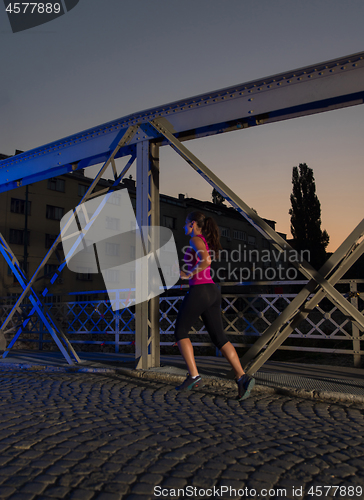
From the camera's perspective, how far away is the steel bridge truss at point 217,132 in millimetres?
5773

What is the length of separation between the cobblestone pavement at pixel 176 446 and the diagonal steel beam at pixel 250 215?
1.16 metres

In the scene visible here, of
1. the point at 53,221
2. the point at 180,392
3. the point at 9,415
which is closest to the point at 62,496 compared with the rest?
the point at 9,415

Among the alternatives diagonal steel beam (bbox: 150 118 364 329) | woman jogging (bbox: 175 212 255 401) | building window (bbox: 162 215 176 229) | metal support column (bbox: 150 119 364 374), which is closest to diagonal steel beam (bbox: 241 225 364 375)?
metal support column (bbox: 150 119 364 374)

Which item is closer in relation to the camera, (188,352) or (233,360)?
(233,360)

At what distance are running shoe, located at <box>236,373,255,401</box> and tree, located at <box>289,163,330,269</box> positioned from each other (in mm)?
45034

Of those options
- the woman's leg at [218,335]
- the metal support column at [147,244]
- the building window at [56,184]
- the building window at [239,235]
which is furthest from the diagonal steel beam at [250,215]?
the building window at [239,235]

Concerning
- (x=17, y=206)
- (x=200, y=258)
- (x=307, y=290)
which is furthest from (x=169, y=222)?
(x=200, y=258)

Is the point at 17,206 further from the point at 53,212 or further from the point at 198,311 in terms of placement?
the point at 198,311

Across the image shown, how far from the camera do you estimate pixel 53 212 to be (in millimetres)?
44562

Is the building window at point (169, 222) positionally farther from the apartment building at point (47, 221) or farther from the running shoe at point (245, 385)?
the running shoe at point (245, 385)

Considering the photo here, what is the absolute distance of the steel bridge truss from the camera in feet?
18.9

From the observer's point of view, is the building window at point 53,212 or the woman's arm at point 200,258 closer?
the woman's arm at point 200,258

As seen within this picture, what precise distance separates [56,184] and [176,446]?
Answer: 4378 centimetres

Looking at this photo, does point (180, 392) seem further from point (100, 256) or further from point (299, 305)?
point (100, 256)
